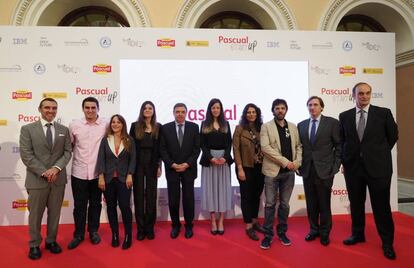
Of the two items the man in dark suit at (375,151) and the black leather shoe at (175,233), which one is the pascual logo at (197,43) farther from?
the black leather shoe at (175,233)

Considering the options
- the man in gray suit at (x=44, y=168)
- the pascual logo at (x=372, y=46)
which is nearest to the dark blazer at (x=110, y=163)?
the man in gray suit at (x=44, y=168)

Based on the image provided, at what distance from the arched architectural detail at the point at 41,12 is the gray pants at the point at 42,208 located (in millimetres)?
3376

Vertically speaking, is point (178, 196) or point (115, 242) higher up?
point (178, 196)

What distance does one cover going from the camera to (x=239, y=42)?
3863 millimetres

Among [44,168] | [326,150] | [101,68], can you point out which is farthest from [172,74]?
[326,150]

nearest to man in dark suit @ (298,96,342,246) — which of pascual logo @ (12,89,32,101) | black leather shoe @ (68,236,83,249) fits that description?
black leather shoe @ (68,236,83,249)

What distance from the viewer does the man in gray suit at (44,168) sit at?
2656 millimetres

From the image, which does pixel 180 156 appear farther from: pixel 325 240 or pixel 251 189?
pixel 325 240

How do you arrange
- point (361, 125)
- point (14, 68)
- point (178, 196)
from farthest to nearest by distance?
point (14, 68)
point (178, 196)
point (361, 125)

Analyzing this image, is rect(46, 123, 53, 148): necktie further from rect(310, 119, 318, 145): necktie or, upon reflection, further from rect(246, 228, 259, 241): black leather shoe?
rect(310, 119, 318, 145): necktie

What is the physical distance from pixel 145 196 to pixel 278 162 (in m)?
1.53

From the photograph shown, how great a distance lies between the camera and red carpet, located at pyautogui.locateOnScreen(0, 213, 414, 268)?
2531mm

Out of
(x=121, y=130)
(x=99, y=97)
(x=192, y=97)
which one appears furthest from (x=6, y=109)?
(x=192, y=97)

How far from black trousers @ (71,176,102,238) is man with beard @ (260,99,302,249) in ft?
5.96
